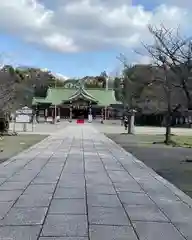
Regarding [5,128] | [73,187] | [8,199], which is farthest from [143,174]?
[5,128]

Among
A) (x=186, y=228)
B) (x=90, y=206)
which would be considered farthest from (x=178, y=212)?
(x=90, y=206)

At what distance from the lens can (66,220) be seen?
246 inches

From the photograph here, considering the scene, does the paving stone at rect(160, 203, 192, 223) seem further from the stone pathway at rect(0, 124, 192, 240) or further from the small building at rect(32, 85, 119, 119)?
the small building at rect(32, 85, 119, 119)

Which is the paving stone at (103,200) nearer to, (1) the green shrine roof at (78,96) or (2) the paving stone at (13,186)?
(2) the paving stone at (13,186)

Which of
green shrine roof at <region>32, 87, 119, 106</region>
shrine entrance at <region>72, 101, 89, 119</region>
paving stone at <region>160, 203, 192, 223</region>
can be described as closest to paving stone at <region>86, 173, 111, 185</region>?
paving stone at <region>160, 203, 192, 223</region>

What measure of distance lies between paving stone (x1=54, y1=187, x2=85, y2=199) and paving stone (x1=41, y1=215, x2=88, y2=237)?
1738 mm

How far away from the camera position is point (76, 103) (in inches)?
3536

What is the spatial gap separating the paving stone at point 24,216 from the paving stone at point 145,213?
1.36 metres

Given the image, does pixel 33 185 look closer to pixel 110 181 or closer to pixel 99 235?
pixel 110 181

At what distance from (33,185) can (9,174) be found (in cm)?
215

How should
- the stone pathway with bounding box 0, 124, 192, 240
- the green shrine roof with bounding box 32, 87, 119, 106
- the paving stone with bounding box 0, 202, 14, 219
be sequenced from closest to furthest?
1. the stone pathway with bounding box 0, 124, 192, 240
2. the paving stone with bounding box 0, 202, 14, 219
3. the green shrine roof with bounding box 32, 87, 119, 106

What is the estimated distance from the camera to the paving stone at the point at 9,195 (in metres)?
7.86

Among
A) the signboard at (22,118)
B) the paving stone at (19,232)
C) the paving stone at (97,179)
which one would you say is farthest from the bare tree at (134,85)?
the paving stone at (19,232)

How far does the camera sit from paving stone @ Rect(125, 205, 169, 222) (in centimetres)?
655
